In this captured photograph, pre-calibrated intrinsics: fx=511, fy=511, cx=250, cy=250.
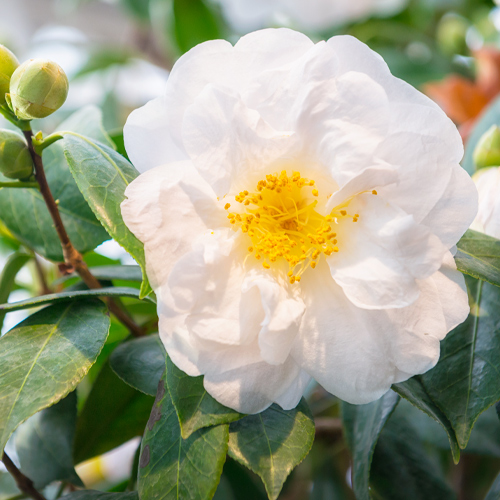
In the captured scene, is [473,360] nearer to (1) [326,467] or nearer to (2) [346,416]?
(2) [346,416]

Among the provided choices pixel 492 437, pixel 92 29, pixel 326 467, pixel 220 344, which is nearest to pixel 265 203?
pixel 220 344

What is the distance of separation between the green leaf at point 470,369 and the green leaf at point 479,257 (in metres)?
0.08

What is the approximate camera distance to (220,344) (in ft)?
1.42

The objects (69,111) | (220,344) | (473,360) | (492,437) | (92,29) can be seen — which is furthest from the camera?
(92,29)

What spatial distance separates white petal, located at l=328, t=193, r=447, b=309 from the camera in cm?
41

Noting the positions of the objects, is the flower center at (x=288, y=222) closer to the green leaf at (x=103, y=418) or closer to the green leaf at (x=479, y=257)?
the green leaf at (x=479, y=257)

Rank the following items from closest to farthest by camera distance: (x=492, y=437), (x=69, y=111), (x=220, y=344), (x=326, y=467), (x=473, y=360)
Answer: (x=220, y=344), (x=473, y=360), (x=492, y=437), (x=326, y=467), (x=69, y=111)

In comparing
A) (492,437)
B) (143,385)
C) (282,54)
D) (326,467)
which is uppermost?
(282,54)

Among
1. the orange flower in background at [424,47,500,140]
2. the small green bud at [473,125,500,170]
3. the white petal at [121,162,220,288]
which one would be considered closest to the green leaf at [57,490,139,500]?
the white petal at [121,162,220,288]

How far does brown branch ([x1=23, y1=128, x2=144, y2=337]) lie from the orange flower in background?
832mm

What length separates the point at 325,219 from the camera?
0.48 m

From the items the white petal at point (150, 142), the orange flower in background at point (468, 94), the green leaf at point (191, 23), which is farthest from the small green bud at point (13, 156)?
the green leaf at point (191, 23)

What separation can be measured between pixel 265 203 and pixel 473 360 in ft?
0.90

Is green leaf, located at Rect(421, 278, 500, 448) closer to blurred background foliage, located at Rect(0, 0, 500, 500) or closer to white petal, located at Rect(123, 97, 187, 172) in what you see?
blurred background foliage, located at Rect(0, 0, 500, 500)
